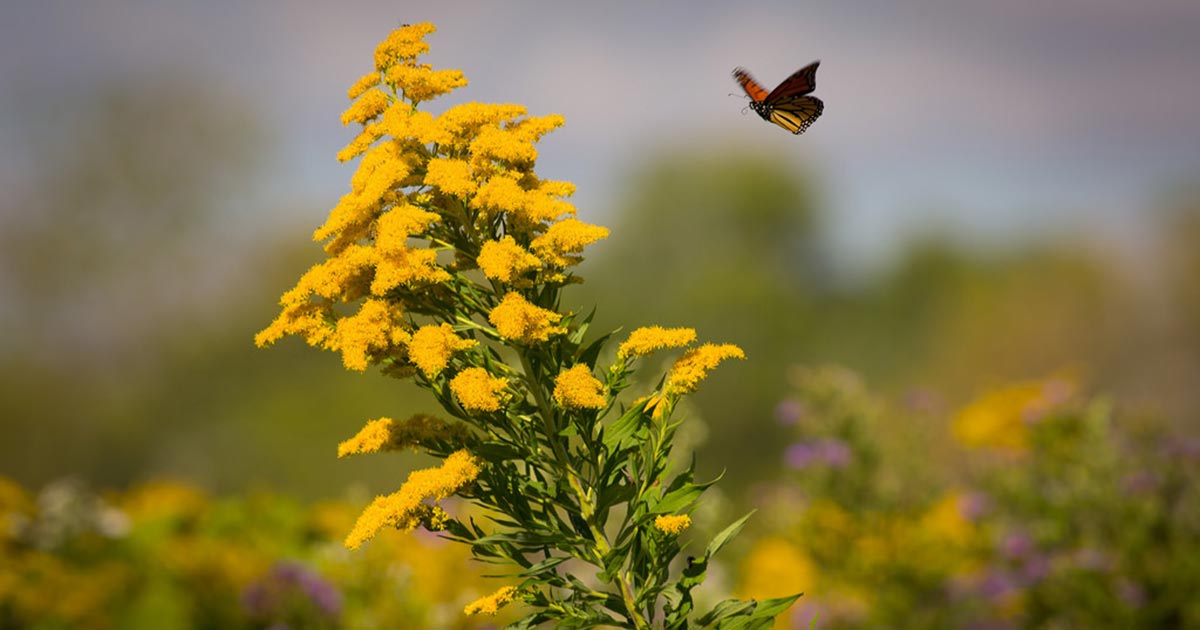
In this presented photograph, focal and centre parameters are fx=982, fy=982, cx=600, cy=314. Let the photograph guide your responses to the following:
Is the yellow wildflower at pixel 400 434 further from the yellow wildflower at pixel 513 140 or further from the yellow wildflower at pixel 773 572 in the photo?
the yellow wildflower at pixel 773 572

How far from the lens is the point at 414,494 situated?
90.0 inches

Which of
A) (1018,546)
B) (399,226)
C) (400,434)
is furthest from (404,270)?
(1018,546)

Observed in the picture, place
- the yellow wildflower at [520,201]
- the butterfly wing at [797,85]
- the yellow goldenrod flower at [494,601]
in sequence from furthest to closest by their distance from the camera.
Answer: the butterfly wing at [797,85]
the yellow goldenrod flower at [494,601]
the yellow wildflower at [520,201]

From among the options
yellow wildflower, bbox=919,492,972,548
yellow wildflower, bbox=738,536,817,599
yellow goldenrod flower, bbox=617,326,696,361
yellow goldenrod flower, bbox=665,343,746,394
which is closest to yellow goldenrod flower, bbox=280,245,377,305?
yellow goldenrod flower, bbox=617,326,696,361

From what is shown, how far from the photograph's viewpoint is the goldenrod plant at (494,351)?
2.28 m

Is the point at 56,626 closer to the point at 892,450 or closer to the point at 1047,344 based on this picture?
the point at 892,450

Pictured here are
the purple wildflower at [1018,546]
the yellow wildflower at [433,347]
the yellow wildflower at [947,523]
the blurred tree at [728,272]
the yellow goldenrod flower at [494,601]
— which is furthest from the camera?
the blurred tree at [728,272]

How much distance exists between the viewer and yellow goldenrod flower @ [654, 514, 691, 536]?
2.23 metres

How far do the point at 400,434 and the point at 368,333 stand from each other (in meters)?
0.31

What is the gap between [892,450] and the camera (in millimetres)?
7488

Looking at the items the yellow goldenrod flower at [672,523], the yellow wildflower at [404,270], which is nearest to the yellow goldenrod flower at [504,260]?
the yellow wildflower at [404,270]

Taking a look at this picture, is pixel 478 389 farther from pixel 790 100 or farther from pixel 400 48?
pixel 790 100

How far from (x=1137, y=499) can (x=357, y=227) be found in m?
7.01

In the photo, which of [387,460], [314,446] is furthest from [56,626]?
[314,446]
